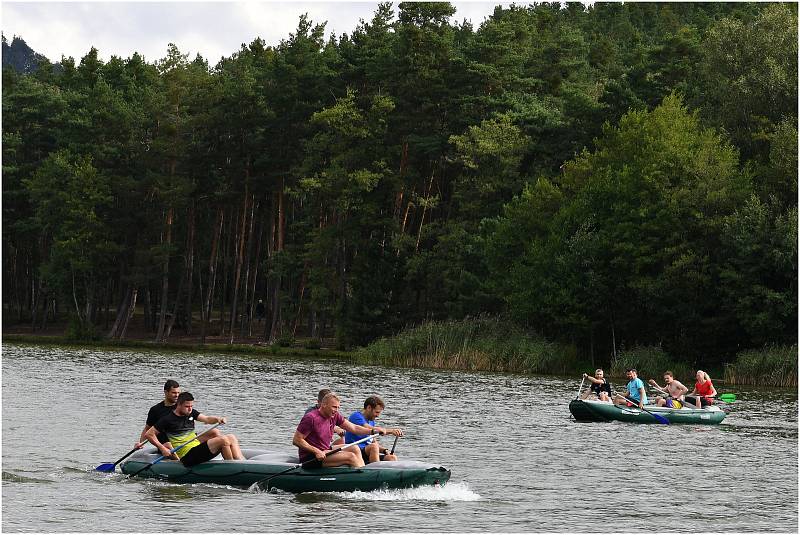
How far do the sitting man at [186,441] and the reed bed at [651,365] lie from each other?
31352 millimetres

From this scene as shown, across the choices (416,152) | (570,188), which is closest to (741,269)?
(570,188)

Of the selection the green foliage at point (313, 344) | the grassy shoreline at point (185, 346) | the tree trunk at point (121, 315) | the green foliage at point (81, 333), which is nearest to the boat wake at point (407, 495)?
the grassy shoreline at point (185, 346)

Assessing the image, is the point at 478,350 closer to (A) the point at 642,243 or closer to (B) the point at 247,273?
(A) the point at 642,243

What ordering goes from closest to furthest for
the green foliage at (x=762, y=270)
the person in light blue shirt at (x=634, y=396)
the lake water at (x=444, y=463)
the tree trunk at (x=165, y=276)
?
1. the lake water at (x=444, y=463)
2. the person in light blue shirt at (x=634, y=396)
3. the green foliage at (x=762, y=270)
4. the tree trunk at (x=165, y=276)

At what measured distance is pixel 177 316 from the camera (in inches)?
3425

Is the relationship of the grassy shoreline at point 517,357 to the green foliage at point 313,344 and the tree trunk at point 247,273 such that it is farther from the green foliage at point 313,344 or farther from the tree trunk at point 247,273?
the tree trunk at point 247,273

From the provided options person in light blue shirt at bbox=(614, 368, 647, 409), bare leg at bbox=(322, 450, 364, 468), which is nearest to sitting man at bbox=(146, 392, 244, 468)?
bare leg at bbox=(322, 450, 364, 468)

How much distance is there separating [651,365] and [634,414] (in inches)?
686

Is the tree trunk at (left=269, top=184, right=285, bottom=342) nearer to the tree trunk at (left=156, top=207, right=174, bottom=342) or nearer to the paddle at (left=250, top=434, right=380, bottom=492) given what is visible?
the tree trunk at (left=156, top=207, right=174, bottom=342)

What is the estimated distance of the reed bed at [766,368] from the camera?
154 feet

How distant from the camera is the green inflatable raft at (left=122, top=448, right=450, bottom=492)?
19.1 m

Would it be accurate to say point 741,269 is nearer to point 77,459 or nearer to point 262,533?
point 77,459

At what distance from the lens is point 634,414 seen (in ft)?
108

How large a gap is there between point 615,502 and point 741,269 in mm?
32110
